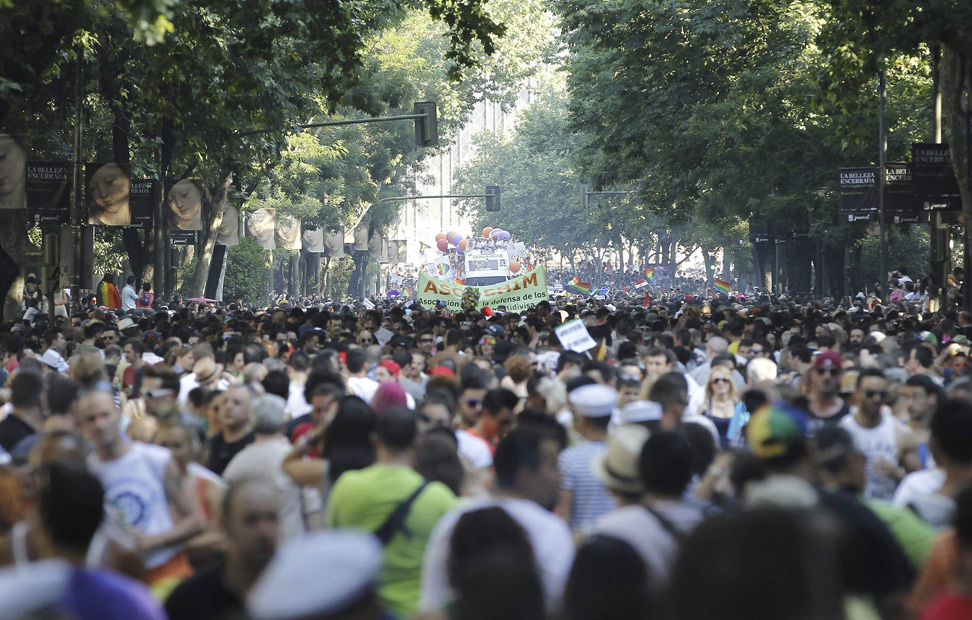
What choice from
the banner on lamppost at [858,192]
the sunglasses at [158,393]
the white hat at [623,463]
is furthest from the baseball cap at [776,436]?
the banner on lamppost at [858,192]

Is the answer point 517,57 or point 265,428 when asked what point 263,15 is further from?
point 517,57

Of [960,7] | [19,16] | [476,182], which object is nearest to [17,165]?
[19,16]

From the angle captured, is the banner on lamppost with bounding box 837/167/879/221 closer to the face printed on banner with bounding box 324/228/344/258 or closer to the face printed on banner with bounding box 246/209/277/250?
the face printed on banner with bounding box 246/209/277/250

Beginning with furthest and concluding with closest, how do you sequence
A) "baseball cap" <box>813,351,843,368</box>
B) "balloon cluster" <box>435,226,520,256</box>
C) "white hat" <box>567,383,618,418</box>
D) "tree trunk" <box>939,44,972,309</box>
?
"balloon cluster" <box>435,226,520,256</box> < "tree trunk" <box>939,44,972,309</box> < "baseball cap" <box>813,351,843,368</box> < "white hat" <box>567,383,618,418</box>

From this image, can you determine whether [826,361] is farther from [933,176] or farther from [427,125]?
[427,125]

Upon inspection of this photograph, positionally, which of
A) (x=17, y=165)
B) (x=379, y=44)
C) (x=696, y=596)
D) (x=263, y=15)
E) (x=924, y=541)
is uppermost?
(x=379, y=44)

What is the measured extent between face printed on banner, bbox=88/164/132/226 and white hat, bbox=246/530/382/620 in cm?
2622

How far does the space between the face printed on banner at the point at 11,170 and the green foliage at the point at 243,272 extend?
27.5m

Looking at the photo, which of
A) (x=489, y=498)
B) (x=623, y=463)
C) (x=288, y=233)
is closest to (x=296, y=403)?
(x=489, y=498)

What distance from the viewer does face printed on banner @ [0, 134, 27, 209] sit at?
2183 cm

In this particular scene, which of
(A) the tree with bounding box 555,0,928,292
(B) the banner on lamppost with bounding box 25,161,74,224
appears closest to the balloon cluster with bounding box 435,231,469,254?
(A) the tree with bounding box 555,0,928,292

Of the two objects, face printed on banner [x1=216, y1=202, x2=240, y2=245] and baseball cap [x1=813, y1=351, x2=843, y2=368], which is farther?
face printed on banner [x1=216, y1=202, x2=240, y2=245]

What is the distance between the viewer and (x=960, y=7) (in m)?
18.4

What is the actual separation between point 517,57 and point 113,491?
243 feet
